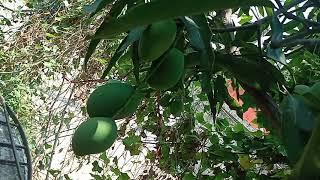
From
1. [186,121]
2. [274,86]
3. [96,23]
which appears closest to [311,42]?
[274,86]

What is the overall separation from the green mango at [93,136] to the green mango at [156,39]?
0.30ft

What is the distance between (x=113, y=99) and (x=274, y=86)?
22 centimetres

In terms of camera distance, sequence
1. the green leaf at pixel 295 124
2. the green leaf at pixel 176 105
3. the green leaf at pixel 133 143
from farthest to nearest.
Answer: the green leaf at pixel 133 143
the green leaf at pixel 176 105
the green leaf at pixel 295 124

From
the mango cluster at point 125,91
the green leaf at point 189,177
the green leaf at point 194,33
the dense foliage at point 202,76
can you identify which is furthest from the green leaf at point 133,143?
the green leaf at point 194,33

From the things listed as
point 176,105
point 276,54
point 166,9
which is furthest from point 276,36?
point 176,105

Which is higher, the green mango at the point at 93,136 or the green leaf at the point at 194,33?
the green leaf at the point at 194,33

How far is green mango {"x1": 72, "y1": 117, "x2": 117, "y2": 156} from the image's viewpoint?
0.59 meters

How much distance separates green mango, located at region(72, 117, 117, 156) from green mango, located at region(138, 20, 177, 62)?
0.30ft

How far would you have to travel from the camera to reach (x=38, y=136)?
2.25 metres

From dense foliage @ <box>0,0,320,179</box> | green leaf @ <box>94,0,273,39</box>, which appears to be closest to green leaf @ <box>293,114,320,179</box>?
dense foliage @ <box>0,0,320,179</box>

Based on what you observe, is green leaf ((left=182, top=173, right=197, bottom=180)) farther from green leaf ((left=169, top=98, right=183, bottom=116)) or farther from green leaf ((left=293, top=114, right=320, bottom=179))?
green leaf ((left=293, top=114, right=320, bottom=179))

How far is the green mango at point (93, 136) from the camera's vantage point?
59cm

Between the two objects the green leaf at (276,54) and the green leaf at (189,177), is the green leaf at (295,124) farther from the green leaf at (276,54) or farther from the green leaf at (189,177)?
the green leaf at (189,177)

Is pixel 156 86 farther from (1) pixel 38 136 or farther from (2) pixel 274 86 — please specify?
(1) pixel 38 136
